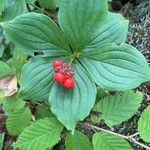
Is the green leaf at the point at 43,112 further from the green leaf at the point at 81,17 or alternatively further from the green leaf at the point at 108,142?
the green leaf at the point at 81,17

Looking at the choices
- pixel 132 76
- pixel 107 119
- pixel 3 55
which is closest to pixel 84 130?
pixel 107 119

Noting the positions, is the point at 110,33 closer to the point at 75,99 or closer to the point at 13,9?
the point at 75,99

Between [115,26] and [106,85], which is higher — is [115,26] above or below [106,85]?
above

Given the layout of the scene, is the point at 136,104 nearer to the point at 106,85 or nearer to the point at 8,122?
the point at 106,85

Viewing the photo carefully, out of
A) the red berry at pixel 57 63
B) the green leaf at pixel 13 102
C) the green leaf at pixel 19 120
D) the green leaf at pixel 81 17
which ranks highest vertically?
the green leaf at pixel 81 17

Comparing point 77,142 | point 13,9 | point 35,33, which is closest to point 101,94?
point 77,142

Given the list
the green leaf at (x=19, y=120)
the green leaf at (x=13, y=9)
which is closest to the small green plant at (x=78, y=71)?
the green leaf at (x=19, y=120)

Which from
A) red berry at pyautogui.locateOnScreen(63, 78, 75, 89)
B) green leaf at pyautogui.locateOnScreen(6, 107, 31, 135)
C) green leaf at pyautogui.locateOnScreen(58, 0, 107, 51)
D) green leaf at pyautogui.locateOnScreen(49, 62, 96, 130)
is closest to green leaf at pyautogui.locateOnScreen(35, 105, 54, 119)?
green leaf at pyautogui.locateOnScreen(6, 107, 31, 135)
